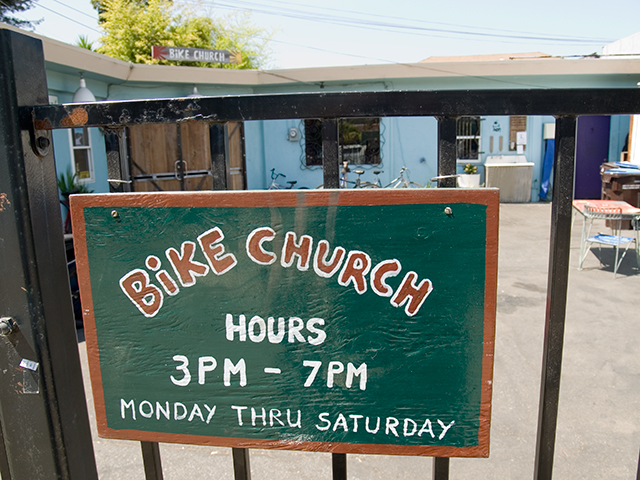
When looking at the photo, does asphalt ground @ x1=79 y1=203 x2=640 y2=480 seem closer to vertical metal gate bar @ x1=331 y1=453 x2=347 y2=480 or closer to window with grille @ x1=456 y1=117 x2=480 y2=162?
vertical metal gate bar @ x1=331 y1=453 x2=347 y2=480

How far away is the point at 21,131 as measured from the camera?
1.11m

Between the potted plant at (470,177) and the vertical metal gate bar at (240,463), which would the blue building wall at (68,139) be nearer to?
the vertical metal gate bar at (240,463)

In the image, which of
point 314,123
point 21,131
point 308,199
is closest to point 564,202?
point 308,199

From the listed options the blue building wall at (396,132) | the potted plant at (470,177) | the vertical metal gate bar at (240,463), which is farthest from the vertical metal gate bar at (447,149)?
the potted plant at (470,177)

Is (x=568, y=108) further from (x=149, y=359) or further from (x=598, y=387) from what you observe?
(x=598, y=387)

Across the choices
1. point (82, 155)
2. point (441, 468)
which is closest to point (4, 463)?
point (441, 468)

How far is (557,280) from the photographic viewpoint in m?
1.07

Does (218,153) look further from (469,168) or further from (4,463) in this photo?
(469,168)

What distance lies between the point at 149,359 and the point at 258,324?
0.27 metres

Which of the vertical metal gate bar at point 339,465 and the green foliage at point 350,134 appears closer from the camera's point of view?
the vertical metal gate bar at point 339,465

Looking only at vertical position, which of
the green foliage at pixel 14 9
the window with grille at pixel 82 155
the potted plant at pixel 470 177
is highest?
the green foliage at pixel 14 9

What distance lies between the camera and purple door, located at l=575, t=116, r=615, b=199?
12.6 metres

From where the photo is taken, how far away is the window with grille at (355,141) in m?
13.0

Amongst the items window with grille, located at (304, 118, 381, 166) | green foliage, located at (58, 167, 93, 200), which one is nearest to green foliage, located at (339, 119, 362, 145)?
window with grille, located at (304, 118, 381, 166)
